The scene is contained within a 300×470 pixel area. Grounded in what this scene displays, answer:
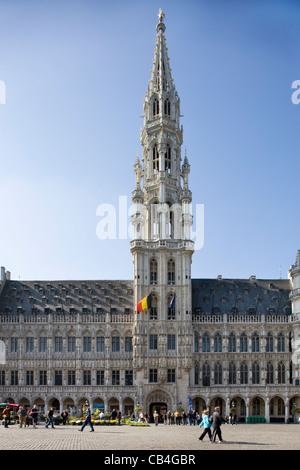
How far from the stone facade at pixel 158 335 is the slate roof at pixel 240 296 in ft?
0.55

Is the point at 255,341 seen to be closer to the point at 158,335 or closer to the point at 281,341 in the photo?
the point at 281,341

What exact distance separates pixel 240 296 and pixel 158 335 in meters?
16.3

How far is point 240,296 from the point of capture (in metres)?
97.9

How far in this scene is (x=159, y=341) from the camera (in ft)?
294

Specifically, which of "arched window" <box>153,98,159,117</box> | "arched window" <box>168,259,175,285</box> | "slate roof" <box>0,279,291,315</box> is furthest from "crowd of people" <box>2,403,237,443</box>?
"arched window" <box>153,98,159,117</box>

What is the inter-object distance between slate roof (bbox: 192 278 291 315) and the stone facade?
0.17 metres

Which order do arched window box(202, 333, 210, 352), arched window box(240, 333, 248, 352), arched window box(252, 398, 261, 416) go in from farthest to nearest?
1. arched window box(240, 333, 248, 352)
2. arched window box(202, 333, 210, 352)
3. arched window box(252, 398, 261, 416)

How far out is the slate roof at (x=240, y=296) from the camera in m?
95.9

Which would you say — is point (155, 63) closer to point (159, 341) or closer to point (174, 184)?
point (174, 184)

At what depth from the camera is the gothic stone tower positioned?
89.1 meters

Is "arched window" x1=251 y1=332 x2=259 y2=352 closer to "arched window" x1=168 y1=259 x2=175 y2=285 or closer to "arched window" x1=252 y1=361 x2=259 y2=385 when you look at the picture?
"arched window" x1=252 y1=361 x2=259 y2=385

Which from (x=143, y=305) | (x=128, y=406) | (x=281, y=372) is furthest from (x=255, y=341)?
(x=128, y=406)

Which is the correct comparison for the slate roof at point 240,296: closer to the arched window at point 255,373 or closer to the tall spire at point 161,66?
the arched window at point 255,373
